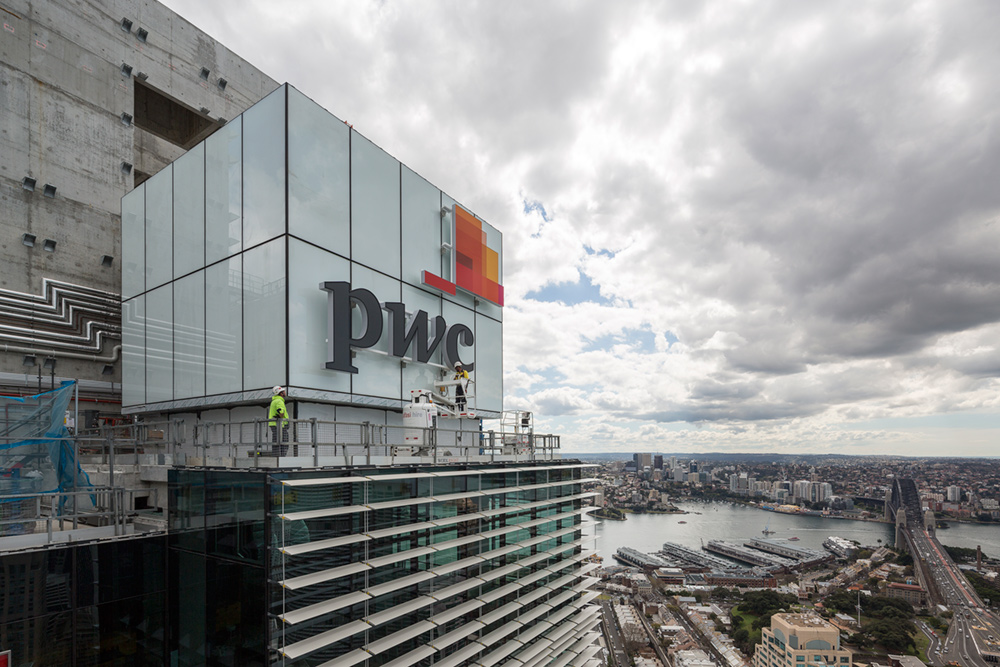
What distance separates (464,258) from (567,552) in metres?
13.3

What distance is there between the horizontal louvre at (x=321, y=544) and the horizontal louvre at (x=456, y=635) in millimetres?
4047

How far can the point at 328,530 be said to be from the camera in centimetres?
1072

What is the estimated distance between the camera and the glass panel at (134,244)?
21.5 m

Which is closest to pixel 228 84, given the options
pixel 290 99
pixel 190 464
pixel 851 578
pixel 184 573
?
pixel 290 99

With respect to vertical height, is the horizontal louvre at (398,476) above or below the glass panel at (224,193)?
below

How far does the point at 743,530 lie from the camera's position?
164m

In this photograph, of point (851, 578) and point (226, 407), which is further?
point (851, 578)

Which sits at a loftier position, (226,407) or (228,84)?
(228,84)

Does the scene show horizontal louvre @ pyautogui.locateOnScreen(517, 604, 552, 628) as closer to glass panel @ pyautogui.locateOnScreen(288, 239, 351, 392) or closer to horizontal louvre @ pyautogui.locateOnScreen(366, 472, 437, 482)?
horizontal louvre @ pyautogui.locateOnScreen(366, 472, 437, 482)

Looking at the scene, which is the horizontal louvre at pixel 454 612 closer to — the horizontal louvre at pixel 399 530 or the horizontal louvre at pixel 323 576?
the horizontal louvre at pixel 399 530

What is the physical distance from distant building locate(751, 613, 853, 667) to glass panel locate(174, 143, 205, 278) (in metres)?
69.8

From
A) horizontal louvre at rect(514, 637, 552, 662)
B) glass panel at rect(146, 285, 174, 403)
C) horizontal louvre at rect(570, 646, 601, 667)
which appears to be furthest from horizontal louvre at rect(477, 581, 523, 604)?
glass panel at rect(146, 285, 174, 403)

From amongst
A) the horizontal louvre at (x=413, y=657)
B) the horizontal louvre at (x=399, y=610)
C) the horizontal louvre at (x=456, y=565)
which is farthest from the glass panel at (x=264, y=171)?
the horizontal louvre at (x=413, y=657)

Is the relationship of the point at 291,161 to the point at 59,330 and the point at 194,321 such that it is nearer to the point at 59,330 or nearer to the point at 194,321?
the point at 194,321
